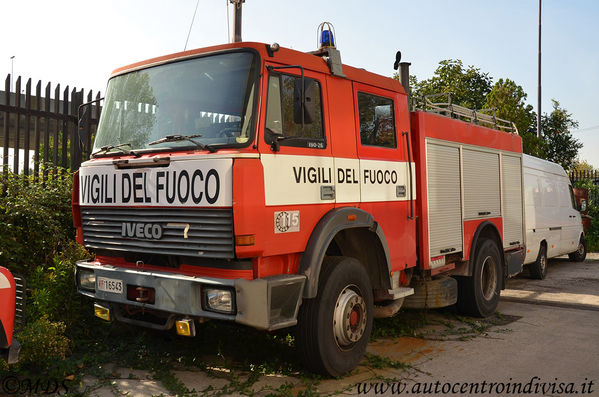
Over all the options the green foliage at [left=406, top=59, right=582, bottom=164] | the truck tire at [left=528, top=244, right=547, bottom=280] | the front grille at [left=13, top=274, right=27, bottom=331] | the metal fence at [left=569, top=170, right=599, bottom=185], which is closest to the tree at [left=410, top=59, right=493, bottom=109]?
the green foliage at [left=406, top=59, right=582, bottom=164]

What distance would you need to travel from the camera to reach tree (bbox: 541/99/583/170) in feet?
105

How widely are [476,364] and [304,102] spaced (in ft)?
9.82

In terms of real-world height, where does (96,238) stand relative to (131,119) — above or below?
below

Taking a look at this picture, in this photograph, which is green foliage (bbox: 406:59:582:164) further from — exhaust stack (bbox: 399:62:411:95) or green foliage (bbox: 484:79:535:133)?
exhaust stack (bbox: 399:62:411:95)

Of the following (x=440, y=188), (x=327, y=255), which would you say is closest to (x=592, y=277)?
(x=440, y=188)

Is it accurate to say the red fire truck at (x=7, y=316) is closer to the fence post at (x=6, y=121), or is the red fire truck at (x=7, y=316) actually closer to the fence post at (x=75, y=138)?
the fence post at (x=6, y=121)

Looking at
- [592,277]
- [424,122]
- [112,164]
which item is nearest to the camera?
[112,164]

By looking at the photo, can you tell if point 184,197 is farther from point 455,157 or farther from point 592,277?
point 592,277

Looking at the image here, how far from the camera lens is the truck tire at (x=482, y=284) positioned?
23.5ft

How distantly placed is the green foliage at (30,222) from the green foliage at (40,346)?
1.82 m

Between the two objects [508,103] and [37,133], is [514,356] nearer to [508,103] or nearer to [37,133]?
[37,133]

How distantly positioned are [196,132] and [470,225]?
165 inches

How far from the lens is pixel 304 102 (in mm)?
4324

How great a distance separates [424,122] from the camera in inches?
248
